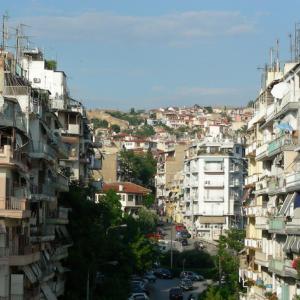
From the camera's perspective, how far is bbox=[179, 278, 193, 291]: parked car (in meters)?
92.1

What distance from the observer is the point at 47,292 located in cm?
4662

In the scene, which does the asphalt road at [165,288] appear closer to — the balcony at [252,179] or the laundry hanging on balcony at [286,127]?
the balcony at [252,179]

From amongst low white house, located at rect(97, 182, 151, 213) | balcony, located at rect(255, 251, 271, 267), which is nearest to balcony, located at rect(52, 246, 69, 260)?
balcony, located at rect(255, 251, 271, 267)

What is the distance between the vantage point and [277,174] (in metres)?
56.3

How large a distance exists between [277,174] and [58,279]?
1401 cm

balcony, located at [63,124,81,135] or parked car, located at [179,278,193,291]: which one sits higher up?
balcony, located at [63,124,81,135]

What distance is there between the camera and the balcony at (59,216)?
50.8 meters

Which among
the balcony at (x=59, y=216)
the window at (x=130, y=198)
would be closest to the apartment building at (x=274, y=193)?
the balcony at (x=59, y=216)

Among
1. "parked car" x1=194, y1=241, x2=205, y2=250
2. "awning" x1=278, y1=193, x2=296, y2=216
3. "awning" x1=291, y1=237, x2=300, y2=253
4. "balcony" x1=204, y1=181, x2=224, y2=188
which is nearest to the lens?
"awning" x1=291, y1=237, x2=300, y2=253

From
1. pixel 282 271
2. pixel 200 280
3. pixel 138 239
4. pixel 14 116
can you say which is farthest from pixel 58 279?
pixel 200 280

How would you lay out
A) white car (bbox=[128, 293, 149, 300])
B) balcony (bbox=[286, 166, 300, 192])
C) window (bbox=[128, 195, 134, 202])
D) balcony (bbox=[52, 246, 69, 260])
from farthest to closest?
window (bbox=[128, 195, 134, 202]) < white car (bbox=[128, 293, 149, 300]) < balcony (bbox=[52, 246, 69, 260]) < balcony (bbox=[286, 166, 300, 192])

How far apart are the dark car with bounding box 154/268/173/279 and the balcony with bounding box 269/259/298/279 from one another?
50.5 m

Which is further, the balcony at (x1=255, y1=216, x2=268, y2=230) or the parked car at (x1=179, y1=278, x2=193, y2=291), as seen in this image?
the parked car at (x1=179, y1=278, x2=193, y2=291)

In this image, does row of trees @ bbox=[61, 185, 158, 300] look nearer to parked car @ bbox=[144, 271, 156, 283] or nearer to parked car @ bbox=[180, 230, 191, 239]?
parked car @ bbox=[144, 271, 156, 283]
